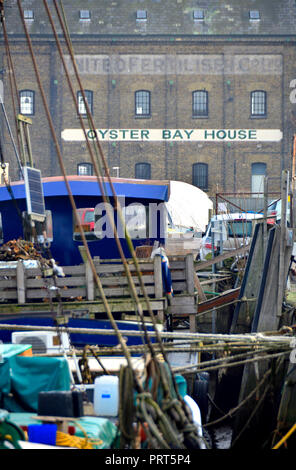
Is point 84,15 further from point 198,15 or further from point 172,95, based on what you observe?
point 172,95

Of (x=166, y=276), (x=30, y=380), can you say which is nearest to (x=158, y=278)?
(x=166, y=276)

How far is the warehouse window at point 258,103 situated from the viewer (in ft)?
146

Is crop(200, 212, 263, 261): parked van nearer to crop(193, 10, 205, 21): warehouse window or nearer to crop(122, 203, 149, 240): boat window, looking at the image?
crop(122, 203, 149, 240): boat window

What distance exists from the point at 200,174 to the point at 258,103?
600 cm

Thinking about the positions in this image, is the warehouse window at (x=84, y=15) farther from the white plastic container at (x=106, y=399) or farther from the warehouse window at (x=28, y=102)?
the white plastic container at (x=106, y=399)

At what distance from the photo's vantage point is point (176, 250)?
21.0 meters

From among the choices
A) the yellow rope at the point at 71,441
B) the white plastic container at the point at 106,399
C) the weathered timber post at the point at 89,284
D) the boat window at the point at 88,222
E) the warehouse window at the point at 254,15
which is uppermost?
the warehouse window at the point at 254,15

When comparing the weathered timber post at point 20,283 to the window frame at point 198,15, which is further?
the window frame at point 198,15

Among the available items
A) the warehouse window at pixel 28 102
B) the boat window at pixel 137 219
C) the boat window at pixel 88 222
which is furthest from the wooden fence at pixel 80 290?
the warehouse window at pixel 28 102

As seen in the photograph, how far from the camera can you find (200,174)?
44.2 m

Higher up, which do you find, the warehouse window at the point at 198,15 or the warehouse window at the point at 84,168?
the warehouse window at the point at 198,15

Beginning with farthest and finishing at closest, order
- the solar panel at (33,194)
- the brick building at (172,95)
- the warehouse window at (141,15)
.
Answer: the warehouse window at (141,15)
the brick building at (172,95)
the solar panel at (33,194)

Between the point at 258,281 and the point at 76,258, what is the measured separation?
4.42 metres

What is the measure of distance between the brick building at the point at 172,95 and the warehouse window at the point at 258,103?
2.6 inches
